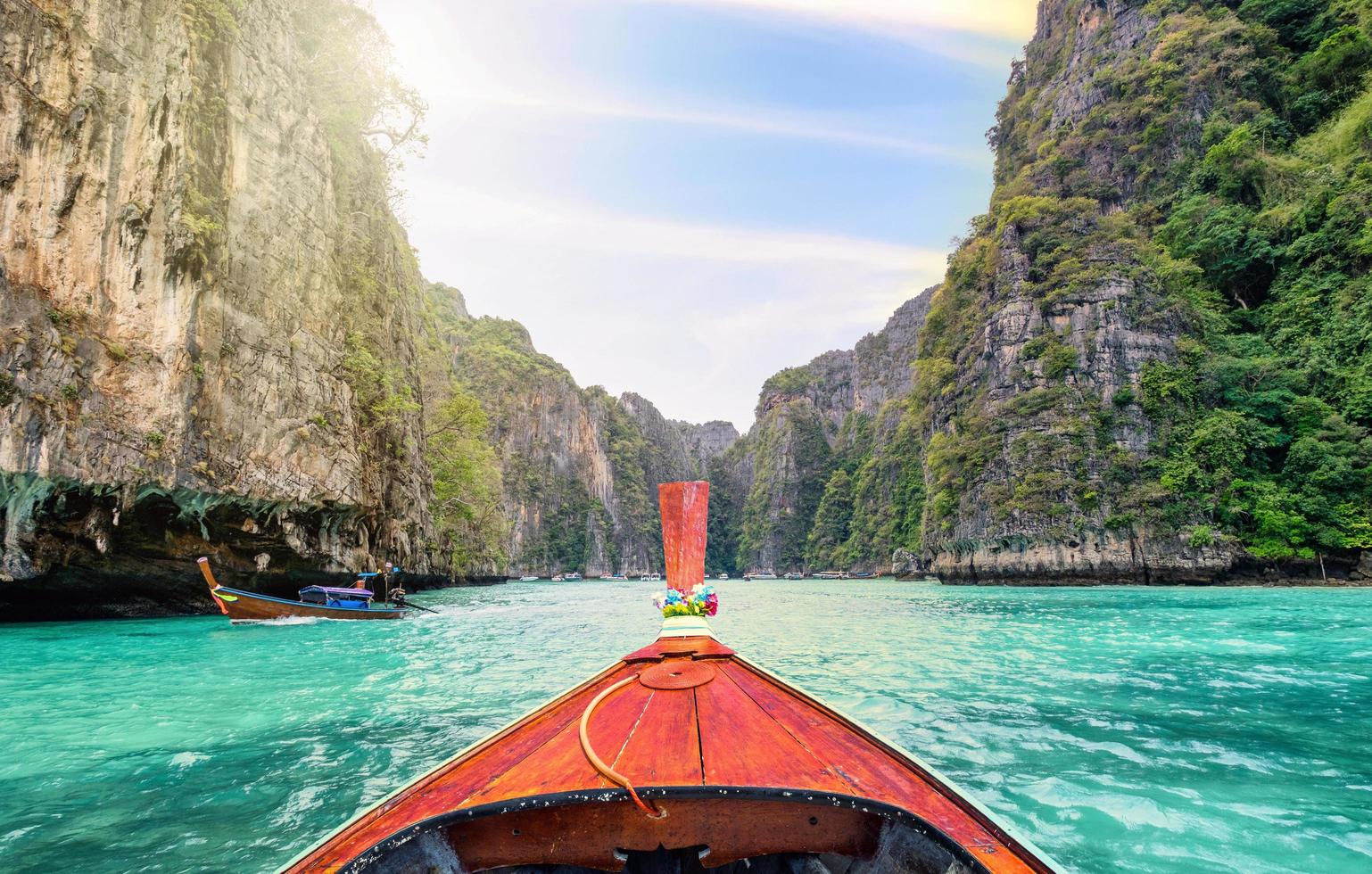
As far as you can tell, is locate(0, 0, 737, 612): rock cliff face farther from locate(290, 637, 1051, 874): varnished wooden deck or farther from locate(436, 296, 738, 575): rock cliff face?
locate(436, 296, 738, 575): rock cliff face

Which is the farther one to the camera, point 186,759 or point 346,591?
point 346,591

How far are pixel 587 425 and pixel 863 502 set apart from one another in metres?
48.5

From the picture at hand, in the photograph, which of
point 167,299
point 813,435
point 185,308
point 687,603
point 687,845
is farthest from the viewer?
point 813,435

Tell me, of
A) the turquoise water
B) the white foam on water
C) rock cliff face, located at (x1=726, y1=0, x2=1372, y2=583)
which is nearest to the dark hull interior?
the turquoise water

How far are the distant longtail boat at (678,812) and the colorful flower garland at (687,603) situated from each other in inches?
61.0

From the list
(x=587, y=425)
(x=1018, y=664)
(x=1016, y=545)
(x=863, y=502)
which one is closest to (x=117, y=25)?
(x=1018, y=664)

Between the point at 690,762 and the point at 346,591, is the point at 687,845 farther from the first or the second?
the point at 346,591

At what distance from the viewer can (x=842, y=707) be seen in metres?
6.28

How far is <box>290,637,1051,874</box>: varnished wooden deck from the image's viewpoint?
6.13ft

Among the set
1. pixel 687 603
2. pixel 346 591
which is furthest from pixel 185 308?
pixel 687 603

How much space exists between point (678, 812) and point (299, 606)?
16.6m

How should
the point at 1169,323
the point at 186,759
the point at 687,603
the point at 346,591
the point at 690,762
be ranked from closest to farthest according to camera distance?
the point at 690,762 → the point at 687,603 → the point at 186,759 → the point at 346,591 → the point at 1169,323

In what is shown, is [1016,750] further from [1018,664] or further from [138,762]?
[138,762]

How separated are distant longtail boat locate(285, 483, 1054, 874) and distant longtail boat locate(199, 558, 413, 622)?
14.5 meters
